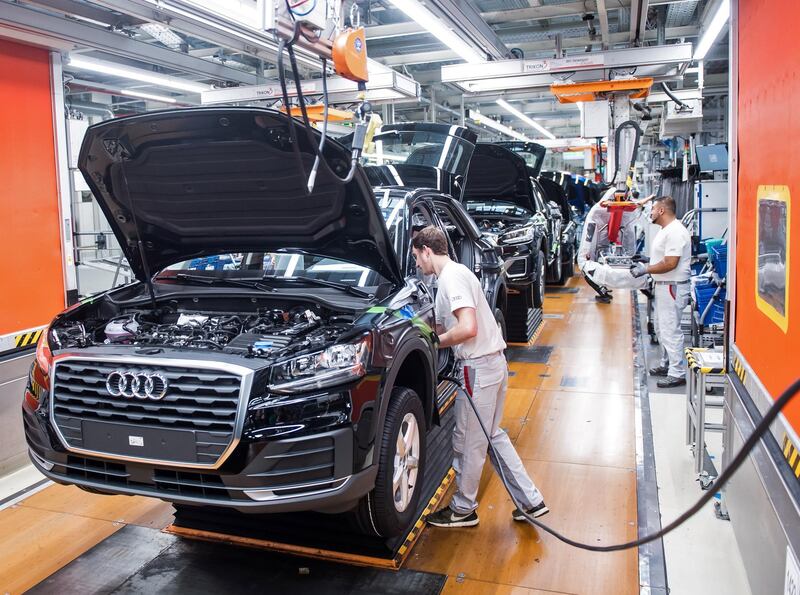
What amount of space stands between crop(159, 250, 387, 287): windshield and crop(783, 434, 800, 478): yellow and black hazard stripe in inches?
79.4

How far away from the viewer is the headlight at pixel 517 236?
26.4ft

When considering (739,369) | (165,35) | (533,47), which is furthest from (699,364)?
(533,47)

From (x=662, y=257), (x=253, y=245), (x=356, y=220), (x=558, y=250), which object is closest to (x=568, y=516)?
(x=356, y=220)

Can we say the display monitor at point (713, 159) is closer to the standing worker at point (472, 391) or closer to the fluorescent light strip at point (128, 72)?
the standing worker at point (472, 391)

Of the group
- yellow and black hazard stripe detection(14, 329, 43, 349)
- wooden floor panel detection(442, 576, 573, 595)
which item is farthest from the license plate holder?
yellow and black hazard stripe detection(14, 329, 43, 349)

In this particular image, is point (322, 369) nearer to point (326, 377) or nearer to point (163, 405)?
point (326, 377)

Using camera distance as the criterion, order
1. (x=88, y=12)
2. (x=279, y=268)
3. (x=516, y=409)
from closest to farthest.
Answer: (x=279, y=268)
(x=88, y=12)
(x=516, y=409)

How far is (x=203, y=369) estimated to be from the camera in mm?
2797

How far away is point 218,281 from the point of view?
3848 millimetres

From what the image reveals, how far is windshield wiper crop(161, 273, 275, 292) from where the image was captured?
3683 millimetres

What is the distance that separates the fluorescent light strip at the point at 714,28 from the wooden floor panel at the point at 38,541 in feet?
19.7

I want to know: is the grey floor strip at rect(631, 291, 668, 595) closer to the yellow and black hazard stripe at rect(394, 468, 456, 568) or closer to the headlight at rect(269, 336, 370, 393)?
the yellow and black hazard stripe at rect(394, 468, 456, 568)

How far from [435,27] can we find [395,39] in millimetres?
5812

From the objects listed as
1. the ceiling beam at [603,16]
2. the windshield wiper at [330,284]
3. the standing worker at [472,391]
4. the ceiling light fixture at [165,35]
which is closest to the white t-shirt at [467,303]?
the standing worker at [472,391]
